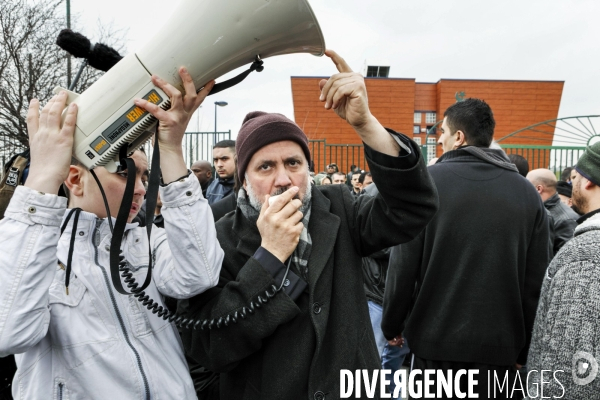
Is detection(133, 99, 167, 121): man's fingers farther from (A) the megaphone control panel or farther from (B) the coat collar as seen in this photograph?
(B) the coat collar

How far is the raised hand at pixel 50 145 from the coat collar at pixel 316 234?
667 millimetres

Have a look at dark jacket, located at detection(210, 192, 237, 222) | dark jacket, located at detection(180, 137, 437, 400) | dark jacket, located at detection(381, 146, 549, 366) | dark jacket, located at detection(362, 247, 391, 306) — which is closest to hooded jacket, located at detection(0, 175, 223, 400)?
dark jacket, located at detection(180, 137, 437, 400)

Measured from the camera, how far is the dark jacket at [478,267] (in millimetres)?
2402

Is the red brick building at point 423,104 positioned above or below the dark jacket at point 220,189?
above

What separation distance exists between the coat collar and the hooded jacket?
25 cm

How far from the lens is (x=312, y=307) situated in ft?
4.98

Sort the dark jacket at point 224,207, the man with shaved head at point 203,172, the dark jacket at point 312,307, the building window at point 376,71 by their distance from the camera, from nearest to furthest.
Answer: the dark jacket at point 312,307
the dark jacket at point 224,207
the man with shaved head at point 203,172
the building window at point 376,71

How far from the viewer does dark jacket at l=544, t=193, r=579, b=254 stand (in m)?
3.60

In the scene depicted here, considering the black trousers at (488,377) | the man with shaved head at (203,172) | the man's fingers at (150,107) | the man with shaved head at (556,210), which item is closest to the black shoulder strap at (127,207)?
the man's fingers at (150,107)

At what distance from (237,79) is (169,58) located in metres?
0.26

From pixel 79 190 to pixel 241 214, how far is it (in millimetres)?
593

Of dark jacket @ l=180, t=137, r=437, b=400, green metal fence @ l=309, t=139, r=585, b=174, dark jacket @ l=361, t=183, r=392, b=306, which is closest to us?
dark jacket @ l=180, t=137, r=437, b=400

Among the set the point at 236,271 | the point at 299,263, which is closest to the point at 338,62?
the point at 299,263

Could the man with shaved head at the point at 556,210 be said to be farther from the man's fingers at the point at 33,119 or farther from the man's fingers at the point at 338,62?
the man's fingers at the point at 33,119
